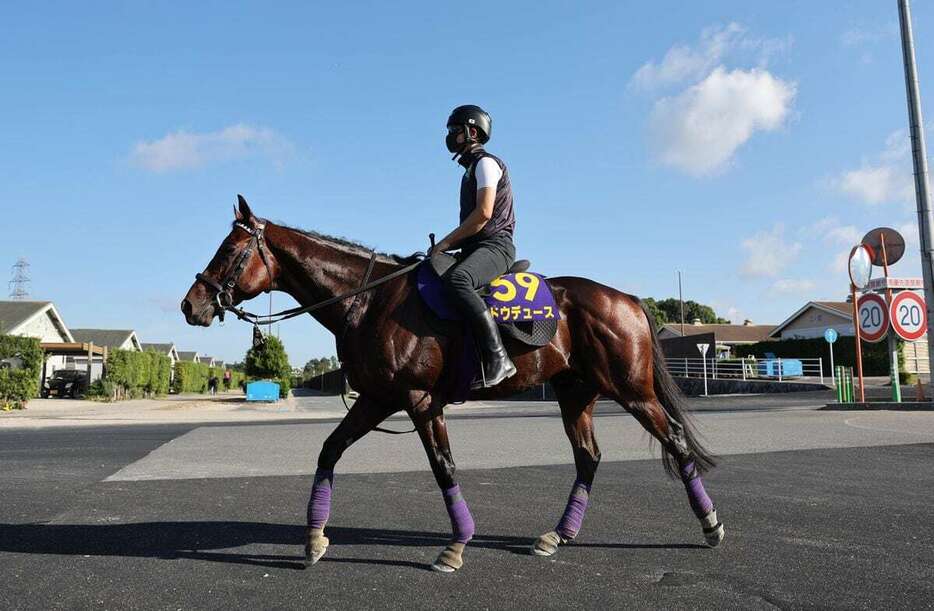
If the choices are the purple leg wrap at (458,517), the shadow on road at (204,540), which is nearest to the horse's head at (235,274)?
the shadow on road at (204,540)

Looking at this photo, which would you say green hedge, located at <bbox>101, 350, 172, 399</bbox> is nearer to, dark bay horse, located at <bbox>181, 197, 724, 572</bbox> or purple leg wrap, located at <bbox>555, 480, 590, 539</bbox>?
dark bay horse, located at <bbox>181, 197, 724, 572</bbox>

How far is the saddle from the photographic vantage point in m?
4.16

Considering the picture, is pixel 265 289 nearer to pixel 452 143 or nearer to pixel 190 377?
pixel 452 143

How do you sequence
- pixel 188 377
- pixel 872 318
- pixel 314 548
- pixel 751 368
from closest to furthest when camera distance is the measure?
pixel 314 548 < pixel 872 318 < pixel 751 368 < pixel 188 377

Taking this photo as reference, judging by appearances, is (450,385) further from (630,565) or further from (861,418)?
(861,418)

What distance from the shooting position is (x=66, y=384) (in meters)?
35.6

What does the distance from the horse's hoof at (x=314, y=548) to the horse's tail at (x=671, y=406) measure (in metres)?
2.31

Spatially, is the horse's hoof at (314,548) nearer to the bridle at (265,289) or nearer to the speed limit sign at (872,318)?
the bridle at (265,289)

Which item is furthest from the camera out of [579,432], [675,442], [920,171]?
[920,171]

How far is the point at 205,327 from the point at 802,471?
6.54 meters

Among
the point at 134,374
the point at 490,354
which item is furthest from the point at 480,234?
the point at 134,374

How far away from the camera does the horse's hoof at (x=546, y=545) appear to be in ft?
13.3

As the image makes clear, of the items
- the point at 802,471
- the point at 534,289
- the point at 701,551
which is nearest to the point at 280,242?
the point at 534,289

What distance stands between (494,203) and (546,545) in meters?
2.21
